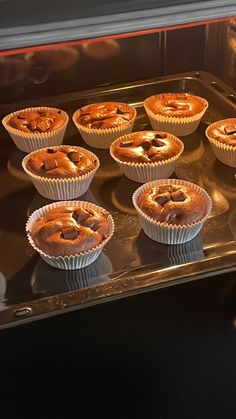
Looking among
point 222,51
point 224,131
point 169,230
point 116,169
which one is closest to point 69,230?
point 169,230

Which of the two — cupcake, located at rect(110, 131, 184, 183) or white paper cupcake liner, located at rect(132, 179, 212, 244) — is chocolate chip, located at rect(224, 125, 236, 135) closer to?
cupcake, located at rect(110, 131, 184, 183)

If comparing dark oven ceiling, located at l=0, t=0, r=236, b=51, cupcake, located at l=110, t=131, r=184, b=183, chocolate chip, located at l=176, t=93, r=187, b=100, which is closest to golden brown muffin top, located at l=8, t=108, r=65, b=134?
cupcake, located at l=110, t=131, r=184, b=183

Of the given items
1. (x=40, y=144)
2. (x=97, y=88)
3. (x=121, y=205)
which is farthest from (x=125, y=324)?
(x=97, y=88)

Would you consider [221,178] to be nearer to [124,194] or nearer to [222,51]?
[124,194]

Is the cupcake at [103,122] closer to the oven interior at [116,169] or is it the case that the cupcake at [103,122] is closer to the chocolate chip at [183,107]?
the oven interior at [116,169]

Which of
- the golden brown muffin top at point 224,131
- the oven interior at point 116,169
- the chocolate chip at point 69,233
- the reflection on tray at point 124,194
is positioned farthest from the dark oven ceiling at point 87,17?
the golden brown muffin top at point 224,131

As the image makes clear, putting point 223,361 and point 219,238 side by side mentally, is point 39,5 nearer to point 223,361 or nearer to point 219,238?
point 219,238
